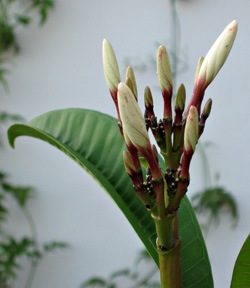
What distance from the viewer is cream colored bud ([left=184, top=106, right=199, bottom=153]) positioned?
0.44 metres

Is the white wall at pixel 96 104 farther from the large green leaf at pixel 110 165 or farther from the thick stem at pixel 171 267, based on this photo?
the thick stem at pixel 171 267

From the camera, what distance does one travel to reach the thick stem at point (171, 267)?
0.46 meters

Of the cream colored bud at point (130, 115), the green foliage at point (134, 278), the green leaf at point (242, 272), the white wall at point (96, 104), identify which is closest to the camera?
the cream colored bud at point (130, 115)

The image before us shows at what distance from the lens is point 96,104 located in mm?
2336

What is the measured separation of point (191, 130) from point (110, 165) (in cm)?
22

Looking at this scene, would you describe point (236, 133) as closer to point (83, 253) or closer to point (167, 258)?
point (83, 253)

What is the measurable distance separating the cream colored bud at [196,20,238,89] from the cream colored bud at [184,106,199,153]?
47 millimetres

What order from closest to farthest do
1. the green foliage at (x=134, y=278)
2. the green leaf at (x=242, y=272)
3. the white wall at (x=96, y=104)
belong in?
the green leaf at (x=242, y=272)
the white wall at (x=96, y=104)
the green foliage at (x=134, y=278)

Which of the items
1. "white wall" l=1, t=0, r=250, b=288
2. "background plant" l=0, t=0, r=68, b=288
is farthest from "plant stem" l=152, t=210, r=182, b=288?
"background plant" l=0, t=0, r=68, b=288

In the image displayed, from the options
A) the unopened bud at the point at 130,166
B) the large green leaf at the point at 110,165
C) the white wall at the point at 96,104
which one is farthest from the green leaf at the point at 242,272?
the white wall at the point at 96,104

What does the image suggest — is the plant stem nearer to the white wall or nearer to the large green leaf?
the large green leaf

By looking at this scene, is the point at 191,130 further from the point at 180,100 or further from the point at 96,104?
the point at 96,104

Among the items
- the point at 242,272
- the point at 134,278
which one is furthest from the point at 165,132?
the point at 134,278

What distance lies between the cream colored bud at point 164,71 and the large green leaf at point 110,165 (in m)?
0.12
